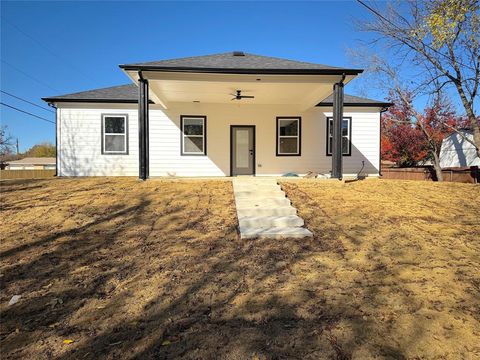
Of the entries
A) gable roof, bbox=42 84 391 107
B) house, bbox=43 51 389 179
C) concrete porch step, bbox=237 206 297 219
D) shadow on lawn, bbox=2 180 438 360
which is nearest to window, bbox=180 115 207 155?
house, bbox=43 51 389 179

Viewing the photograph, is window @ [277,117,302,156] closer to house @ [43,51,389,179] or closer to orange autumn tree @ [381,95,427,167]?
house @ [43,51,389,179]

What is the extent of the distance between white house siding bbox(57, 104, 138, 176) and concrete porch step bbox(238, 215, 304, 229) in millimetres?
8747

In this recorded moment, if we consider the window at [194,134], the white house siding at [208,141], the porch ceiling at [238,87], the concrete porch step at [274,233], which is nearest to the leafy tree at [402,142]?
the white house siding at [208,141]

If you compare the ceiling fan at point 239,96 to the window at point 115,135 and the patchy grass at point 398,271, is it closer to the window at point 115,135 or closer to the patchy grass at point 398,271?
the window at point 115,135

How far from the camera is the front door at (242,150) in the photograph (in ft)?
45.8

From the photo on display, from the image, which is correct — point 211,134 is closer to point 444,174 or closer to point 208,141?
point 208,141

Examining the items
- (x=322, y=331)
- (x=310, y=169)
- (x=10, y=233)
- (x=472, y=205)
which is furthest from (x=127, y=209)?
(x=310, y=169)

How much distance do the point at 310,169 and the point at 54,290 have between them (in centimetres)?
1152

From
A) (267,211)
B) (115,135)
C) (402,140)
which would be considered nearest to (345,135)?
(267,211)

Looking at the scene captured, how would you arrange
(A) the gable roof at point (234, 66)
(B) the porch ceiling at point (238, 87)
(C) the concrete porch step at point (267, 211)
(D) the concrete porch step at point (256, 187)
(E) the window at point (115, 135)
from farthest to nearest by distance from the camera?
(E) the window at point (115, 135) < (B) the porch ceiling at point (238, 87) < (A) the gable roof at point (234, 66) < (D) the concrete porch step at point (256, 187) < (C) the concrete porch step at point (267, 211)

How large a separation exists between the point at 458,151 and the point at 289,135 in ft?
49.3

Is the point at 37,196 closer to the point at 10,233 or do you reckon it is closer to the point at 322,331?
the point at 10,233

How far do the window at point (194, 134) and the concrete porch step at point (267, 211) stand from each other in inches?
289

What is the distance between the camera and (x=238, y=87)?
1117cm
